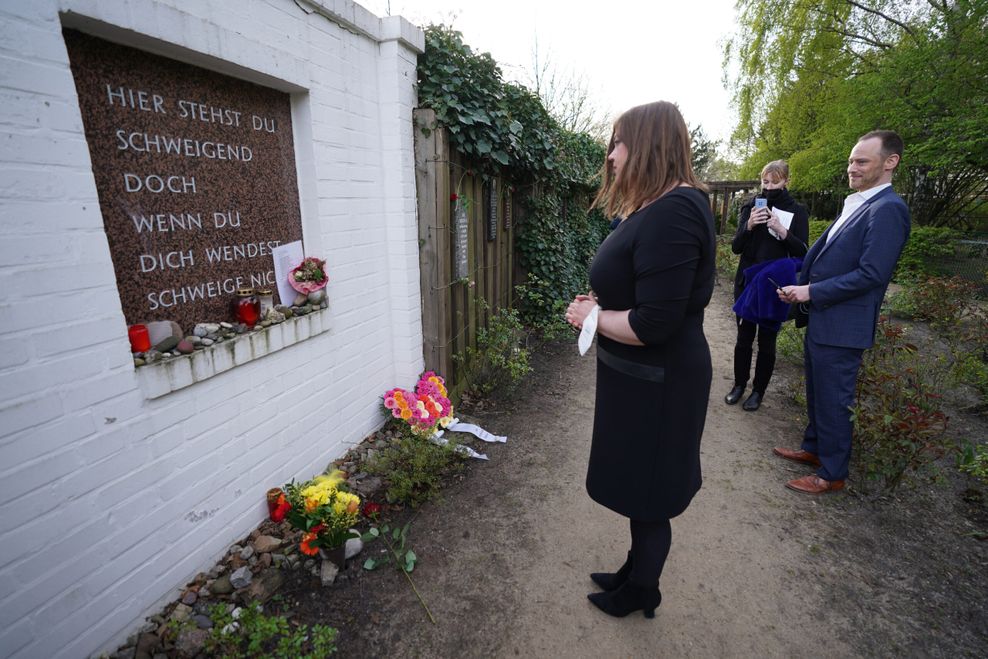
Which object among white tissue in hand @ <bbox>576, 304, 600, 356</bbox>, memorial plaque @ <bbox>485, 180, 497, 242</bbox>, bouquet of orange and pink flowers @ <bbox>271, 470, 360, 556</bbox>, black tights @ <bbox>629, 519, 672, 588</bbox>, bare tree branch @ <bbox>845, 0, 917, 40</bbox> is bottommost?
bouquet of orange and pink flowers @ <bbox>271, 470, 360, 556</bbox>

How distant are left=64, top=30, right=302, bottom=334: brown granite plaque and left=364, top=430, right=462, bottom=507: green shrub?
1.27 m

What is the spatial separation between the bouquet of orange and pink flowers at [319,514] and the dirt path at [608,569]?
25 cm

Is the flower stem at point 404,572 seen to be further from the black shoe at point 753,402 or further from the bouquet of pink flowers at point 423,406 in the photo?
the black shoe at point 753,402

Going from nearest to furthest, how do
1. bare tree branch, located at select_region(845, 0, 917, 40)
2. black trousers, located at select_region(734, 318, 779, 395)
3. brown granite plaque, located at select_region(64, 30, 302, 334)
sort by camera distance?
brown granite plaque, located at select_region(64, 30, 302, 334) < black trousers, located at select_region(734, 318, 779, 395) < bare tree branch, located at select_region(845, 0, 917, 40)

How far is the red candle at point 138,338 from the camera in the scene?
1.78 meters

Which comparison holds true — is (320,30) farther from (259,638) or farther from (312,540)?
(259,638)

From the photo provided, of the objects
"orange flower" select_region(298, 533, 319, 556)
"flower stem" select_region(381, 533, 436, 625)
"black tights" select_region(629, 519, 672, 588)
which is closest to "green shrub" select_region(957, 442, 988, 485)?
"black tights" select_region(629, 519, 672, 588)

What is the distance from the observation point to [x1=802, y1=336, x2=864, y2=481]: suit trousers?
2586 mm

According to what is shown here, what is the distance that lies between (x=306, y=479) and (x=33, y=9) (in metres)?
2.29

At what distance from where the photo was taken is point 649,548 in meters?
1.75

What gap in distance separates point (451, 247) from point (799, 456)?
293cm

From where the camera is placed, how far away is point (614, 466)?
5.55ft

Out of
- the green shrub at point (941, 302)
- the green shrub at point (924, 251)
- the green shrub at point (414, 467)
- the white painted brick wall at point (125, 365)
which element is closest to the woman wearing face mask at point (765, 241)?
the green shrub at point (414, 467)

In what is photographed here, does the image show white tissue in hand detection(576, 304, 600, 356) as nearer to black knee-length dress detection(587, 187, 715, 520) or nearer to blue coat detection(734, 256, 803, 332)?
black knee-length dress detection(587, 187, 715, 520)
